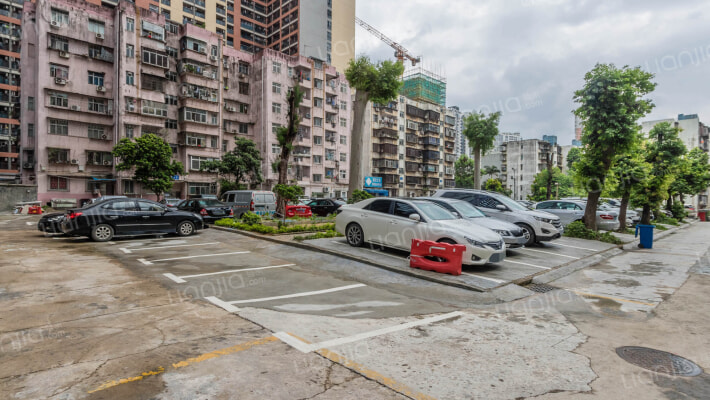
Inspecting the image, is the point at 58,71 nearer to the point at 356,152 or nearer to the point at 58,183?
the point at 58,183

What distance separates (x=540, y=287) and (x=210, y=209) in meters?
15.0

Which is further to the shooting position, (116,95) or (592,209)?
(116,95)

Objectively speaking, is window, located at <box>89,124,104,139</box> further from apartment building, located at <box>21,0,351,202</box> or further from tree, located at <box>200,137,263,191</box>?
tree, located at <box>200,137,263,191</box>

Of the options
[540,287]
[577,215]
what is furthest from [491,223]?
[577,215]

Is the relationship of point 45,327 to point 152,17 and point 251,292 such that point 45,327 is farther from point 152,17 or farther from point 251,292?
point 152,17

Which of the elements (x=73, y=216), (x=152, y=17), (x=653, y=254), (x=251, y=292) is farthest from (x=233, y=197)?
(x=152, y=17)

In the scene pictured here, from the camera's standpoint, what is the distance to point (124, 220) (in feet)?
40.8

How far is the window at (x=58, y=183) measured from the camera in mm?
34125

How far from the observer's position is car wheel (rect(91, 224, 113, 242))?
1191cm

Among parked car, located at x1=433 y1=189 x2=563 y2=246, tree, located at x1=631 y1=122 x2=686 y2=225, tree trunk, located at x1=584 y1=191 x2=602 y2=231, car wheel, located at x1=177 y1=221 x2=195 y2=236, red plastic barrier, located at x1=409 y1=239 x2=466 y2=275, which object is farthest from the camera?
tree, located at x1=631 y1=122 x2=686 y2=225

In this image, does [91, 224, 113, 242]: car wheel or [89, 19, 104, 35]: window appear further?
[89, 19, 104, 35]: window

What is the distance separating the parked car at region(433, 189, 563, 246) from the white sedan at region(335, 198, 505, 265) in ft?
13.0

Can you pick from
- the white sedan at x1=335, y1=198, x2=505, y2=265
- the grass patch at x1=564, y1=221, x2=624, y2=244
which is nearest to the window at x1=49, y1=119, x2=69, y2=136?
the white sedan at x1=335, y1=198, x2=505, y2=265

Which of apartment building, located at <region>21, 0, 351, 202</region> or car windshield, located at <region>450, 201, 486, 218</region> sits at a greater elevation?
apartment building, located at <region>21, 0, 351, 202</region>
